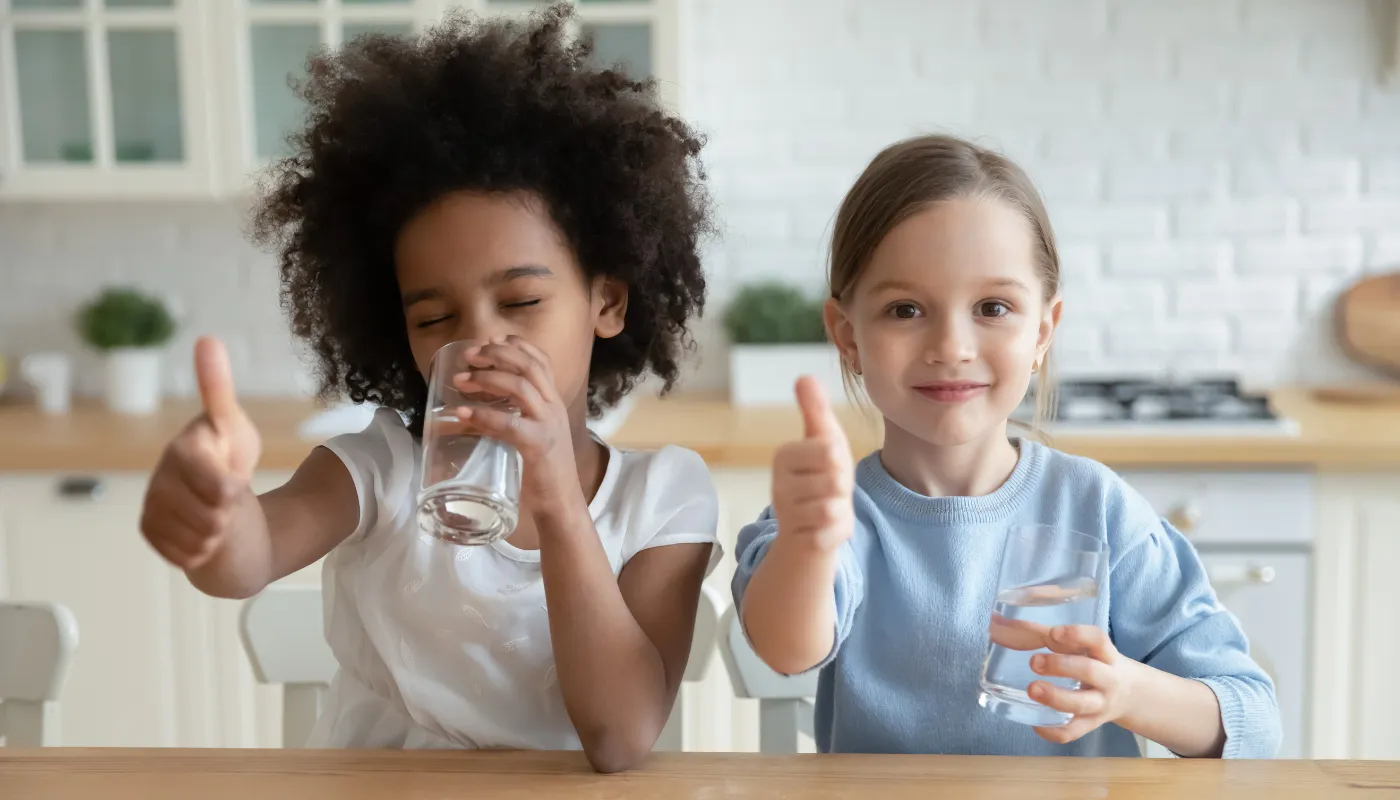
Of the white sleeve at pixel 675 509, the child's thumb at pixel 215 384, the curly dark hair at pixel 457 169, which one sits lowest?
the white sleeve at pixel 675 509

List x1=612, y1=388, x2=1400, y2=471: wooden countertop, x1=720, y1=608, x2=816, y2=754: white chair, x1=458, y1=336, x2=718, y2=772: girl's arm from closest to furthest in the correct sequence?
1. x1=458, y1=336, x2=718, y2=772: girl's arm
2. x1=720, y1=608, x2=816, y2=754: white chair
3. x1=612, y1=388, x2=1400, y2=471: wooden countertop

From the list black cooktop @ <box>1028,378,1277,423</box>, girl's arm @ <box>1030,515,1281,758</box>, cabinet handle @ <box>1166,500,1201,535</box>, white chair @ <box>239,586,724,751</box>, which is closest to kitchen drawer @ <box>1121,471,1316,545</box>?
cabinet handle @ <box>1166,500,1201,535</box>

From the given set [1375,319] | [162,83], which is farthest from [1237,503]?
[162,83]

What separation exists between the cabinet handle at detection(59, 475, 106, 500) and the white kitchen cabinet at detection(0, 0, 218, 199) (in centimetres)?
62

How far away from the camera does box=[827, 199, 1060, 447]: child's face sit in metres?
1.04

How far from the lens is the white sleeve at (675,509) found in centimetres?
113

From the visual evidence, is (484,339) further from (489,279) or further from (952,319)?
(952,319)

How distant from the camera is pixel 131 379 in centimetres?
267

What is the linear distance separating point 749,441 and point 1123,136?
1.18 metres

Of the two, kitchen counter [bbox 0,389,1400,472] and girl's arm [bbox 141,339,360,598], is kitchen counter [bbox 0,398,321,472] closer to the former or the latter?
kitchen counter [bbox 0,389,1400,472]

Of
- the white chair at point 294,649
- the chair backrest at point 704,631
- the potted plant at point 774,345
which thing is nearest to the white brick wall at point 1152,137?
the potted plant at point 774,345

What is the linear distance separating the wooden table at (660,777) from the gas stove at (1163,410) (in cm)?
114

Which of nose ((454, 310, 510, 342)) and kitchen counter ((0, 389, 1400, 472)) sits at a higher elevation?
nose ((454, 310, 510, 342))

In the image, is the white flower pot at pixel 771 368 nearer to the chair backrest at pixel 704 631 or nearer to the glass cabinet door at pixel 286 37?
the glass cabinet door at pixel 286 37
